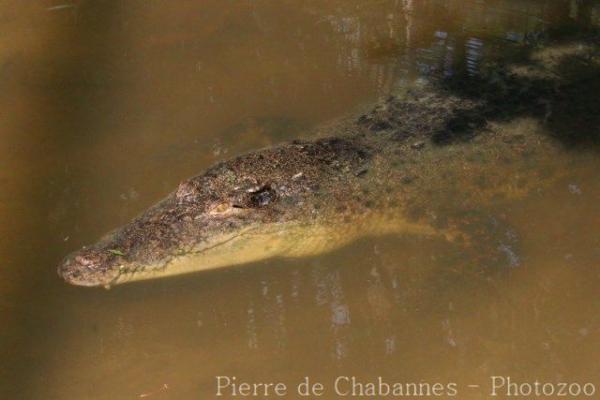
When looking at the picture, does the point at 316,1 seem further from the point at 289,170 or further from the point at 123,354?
the point at 123,354

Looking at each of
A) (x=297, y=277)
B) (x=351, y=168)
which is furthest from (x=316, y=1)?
(x=297, y=277)

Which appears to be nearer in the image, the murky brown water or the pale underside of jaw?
the murky brown water

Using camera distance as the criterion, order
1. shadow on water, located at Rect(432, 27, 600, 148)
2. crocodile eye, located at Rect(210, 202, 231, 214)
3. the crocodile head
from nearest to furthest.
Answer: the crocodile head
crocodile eye, located at Rect(210, 202, 231, 214)
shadow on water, located at Rect(432, 27, 600, 148)

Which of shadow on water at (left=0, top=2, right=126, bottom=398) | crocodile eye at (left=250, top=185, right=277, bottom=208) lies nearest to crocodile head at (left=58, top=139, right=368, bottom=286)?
crocodile eye at (left=250, top=185, right=277, bottom=208)

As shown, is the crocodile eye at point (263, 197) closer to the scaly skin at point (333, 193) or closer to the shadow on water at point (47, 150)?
the scaly skin at point (333, 193)

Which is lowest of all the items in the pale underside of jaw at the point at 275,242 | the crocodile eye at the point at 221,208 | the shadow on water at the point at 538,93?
the pale underside of jaw at the point at 275,242

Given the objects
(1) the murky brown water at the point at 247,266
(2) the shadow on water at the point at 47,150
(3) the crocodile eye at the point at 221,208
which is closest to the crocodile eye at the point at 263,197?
(3) the crocodile eye at the point at 221,208

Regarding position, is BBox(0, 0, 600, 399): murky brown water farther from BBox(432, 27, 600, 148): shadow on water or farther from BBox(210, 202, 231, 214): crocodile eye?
BBox(210, 202, 231, 214): crocodile eye

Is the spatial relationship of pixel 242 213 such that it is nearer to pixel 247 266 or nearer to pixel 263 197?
pixel 263 197
